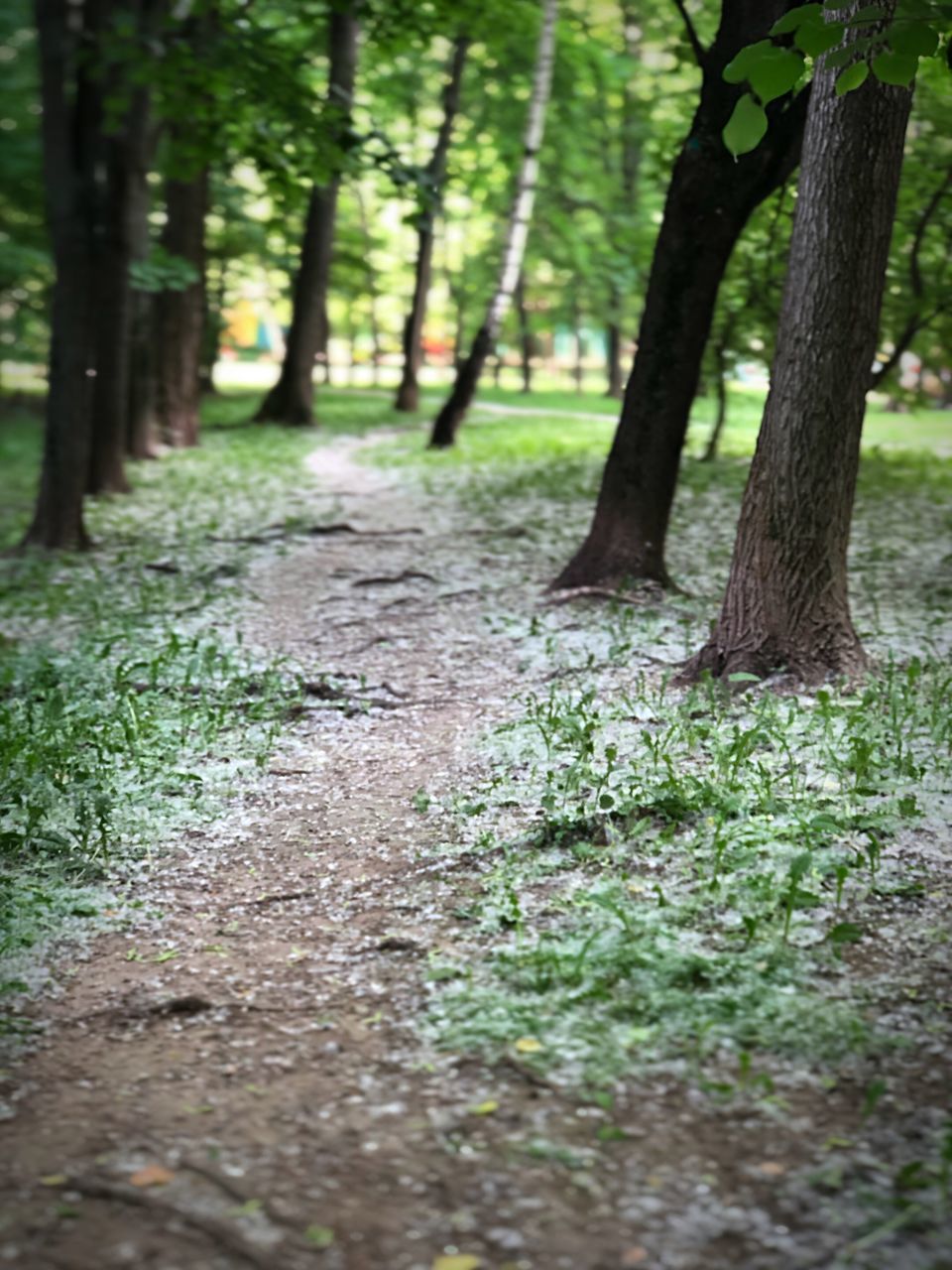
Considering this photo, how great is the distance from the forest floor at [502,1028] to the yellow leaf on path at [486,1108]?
3 cm

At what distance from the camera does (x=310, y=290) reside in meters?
22.9

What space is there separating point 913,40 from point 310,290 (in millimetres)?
20903

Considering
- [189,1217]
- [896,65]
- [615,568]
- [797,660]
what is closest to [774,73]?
[896,65]

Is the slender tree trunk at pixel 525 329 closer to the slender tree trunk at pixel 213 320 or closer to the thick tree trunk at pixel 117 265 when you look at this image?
Answer: the slender tree trunk at pixel 213 320

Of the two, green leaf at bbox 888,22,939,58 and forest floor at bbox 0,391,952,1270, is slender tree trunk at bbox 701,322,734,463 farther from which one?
green leaf at bbox 888,22,939,58

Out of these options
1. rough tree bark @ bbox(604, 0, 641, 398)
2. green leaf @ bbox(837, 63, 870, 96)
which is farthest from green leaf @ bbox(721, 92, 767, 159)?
rough tree bark @ bbox(604, 0, 641, 398)

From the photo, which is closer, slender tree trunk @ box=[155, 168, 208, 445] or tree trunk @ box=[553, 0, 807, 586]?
tree trunk @ box=[553, 0, 807, 586]

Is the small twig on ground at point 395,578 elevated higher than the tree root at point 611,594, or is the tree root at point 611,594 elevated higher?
the tree root at point 611,594

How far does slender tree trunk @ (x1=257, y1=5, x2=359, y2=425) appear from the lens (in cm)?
2064

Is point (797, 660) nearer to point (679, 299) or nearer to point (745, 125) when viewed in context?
point (679, 299)

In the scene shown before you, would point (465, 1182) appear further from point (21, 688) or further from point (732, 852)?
point (21, 688)

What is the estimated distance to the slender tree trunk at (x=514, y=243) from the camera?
17.2 meters

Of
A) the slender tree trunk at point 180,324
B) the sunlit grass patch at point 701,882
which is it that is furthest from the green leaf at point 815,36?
the slender tree trunk at point 180,324

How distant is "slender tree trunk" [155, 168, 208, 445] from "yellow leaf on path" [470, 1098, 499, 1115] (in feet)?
58.3
